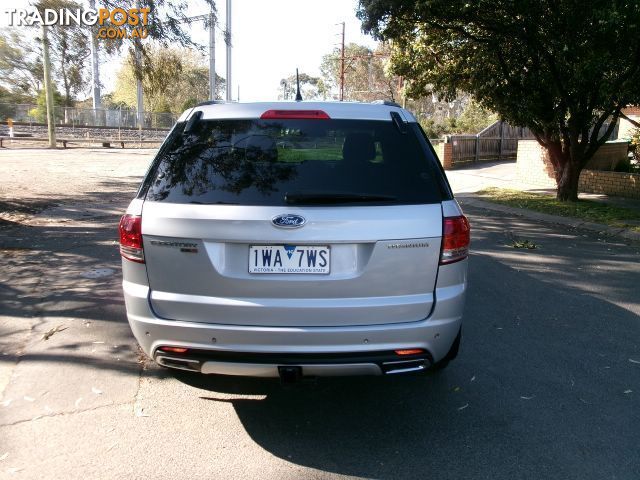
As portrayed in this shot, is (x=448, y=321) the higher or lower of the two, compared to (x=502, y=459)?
higher

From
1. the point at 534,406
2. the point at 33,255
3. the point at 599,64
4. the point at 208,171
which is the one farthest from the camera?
the point at 599,64

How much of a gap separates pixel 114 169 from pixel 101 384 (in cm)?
1826

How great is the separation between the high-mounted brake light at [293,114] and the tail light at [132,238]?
3.06 ft

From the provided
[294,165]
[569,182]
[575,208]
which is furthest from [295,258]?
[569,182]

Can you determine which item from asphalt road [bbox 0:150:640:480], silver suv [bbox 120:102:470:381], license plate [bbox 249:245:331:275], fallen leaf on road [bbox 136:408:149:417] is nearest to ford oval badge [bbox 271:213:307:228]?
silver suv [bbox 120:102:470:381]

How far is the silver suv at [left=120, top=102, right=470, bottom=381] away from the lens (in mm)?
2828

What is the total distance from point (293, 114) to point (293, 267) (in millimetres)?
940

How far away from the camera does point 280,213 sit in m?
2.82

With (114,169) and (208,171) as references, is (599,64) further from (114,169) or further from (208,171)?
(114,169)

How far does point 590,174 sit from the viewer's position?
1486cm

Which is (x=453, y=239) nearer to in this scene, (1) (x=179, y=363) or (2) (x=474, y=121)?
(1) (x=179, y=363)

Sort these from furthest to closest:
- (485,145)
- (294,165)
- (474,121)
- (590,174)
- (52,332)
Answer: (474,121) < (485,145) < (590,174) < (52,332) < (294,165)

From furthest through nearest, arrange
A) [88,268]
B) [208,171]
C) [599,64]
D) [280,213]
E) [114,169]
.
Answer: [114,169] < [599,64] < [88,268] < [208,171] < [280,213]

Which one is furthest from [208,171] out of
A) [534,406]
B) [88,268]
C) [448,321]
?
[88,268]
